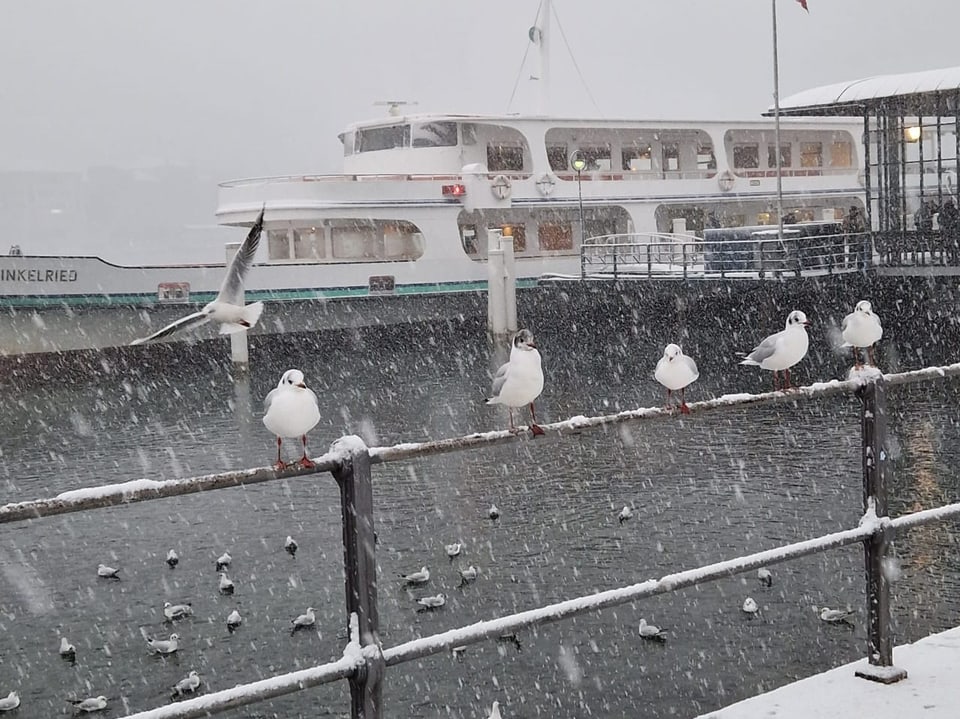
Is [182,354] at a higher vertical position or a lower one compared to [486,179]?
lower

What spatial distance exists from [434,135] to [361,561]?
30301mm

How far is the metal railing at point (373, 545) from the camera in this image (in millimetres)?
2691

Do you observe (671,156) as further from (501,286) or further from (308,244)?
(308,244)

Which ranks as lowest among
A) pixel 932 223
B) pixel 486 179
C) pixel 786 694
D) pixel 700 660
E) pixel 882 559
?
pixel 700 660

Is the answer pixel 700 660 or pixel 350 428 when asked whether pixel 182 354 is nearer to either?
pixel 350 428

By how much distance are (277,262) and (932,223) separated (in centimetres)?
1624

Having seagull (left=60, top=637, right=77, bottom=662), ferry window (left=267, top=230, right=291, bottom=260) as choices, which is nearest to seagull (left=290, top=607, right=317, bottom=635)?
seagull (left=60, top=637, right=77, bottom=662)

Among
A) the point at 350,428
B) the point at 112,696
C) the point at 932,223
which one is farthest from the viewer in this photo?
the point at 932,223

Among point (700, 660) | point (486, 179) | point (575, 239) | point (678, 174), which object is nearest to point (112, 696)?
point (700, 660)

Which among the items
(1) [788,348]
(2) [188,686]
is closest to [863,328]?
(1) [788,348]

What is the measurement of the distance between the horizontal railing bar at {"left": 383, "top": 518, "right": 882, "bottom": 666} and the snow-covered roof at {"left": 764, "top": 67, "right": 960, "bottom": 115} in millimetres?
21393

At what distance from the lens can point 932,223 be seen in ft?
85.5

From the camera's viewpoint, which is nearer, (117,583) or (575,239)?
(117,583)

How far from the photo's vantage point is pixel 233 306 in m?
7.02
